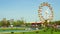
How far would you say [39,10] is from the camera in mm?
13961

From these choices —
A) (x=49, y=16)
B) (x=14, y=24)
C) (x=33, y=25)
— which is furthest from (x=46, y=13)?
(x=14, y=24)

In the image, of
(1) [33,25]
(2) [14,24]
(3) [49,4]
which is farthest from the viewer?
(2) [14,24]

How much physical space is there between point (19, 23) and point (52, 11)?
529 cm

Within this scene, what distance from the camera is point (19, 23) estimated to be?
17.7 m

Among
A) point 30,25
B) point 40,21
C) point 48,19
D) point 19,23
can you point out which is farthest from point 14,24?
point 48,19

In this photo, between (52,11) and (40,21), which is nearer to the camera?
(52,11)

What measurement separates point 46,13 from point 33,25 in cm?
300

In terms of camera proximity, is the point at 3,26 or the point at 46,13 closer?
the point at 46,13

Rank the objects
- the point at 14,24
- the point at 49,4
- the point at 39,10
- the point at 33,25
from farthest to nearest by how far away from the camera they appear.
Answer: the point at 14,24, the point at 33,25, the point at 39,10, the point at 49,4

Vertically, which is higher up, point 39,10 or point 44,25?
point 39,10

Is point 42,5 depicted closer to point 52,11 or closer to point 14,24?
point 52,11

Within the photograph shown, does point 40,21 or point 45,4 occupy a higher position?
point 45,4

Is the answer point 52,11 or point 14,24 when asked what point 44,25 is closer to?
point 52,11

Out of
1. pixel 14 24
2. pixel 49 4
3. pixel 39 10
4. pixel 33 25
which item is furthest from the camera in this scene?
pixel 14 24
